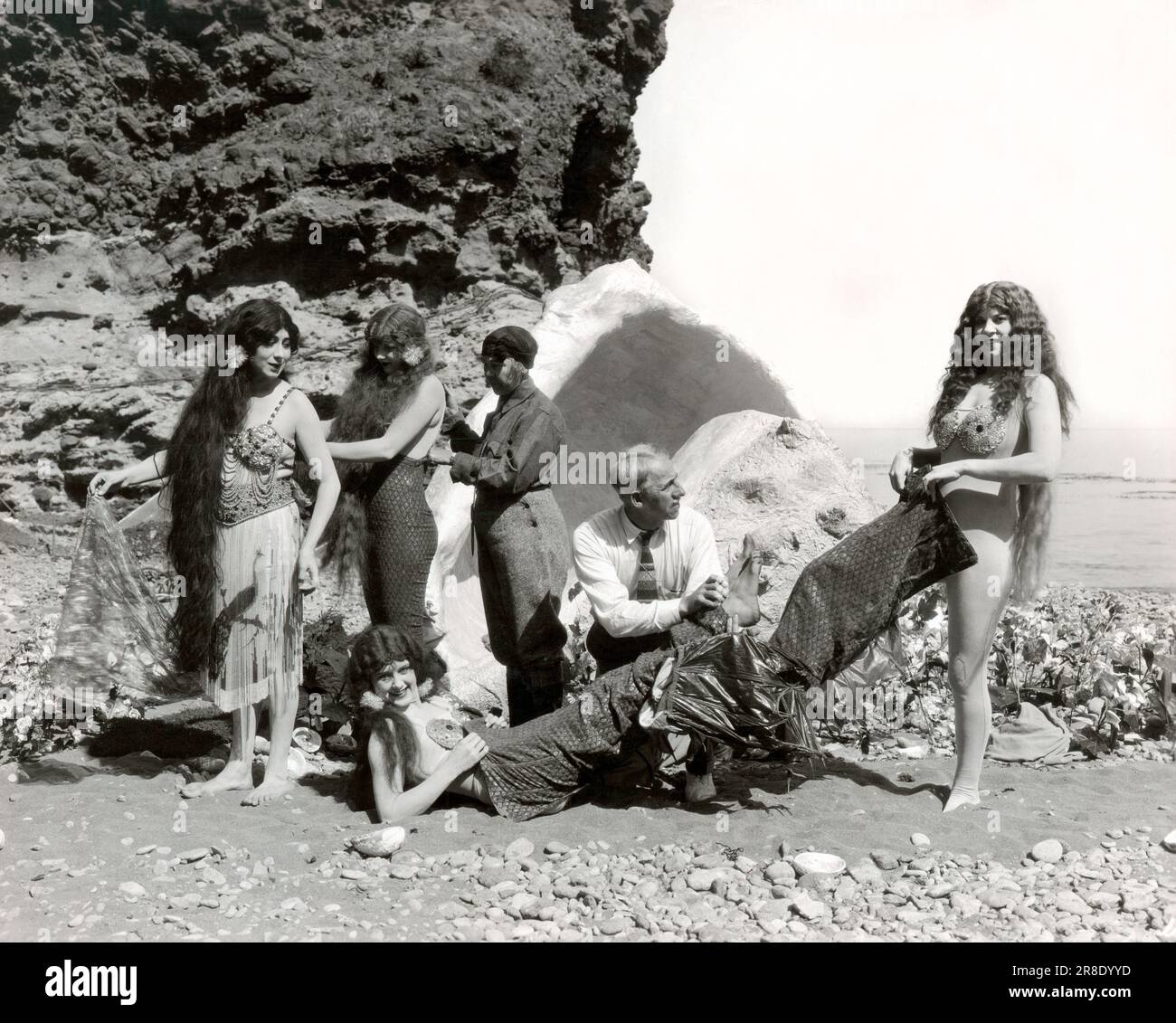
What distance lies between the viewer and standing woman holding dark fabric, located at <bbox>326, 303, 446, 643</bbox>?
4.24 m

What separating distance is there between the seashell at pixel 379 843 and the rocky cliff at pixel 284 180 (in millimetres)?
3600

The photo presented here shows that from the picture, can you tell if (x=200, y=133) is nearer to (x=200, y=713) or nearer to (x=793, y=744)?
(x=200, y=713)

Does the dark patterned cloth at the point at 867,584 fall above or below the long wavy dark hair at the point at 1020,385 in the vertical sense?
below

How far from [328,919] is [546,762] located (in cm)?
96

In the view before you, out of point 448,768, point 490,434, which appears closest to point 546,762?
point 448,768

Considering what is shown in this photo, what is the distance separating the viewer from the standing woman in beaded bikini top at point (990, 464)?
3.67m

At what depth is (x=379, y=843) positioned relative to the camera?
3434 millimetres

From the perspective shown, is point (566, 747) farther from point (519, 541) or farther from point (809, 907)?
point (809, 907)

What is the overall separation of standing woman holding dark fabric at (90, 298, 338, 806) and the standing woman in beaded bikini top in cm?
212

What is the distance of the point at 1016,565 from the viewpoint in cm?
388

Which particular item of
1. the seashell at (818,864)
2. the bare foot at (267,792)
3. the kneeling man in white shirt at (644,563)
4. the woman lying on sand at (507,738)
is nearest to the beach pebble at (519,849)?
the woman lying on sand at (507,738)

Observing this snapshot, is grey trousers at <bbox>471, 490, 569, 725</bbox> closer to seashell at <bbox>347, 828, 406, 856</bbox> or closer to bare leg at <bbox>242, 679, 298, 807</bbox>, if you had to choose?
bare leg at <bbox>242, 679, 298, 807</bbox>

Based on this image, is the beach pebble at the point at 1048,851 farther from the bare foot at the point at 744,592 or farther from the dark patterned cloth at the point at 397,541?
the dark patterned cloth at the point at 397,541

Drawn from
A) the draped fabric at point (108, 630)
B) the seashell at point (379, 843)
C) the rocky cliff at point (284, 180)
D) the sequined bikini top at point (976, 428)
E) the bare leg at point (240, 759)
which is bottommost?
the seashell at point (379, 843)
